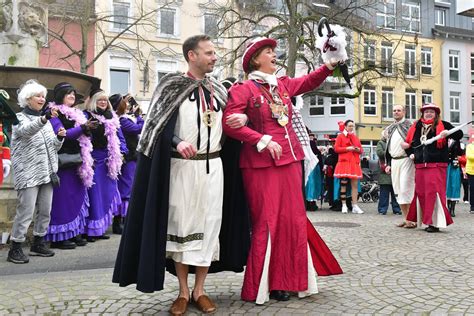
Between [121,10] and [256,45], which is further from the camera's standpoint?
[121,10]

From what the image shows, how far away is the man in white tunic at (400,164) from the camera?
8984mm

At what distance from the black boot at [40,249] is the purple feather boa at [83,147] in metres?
0.94

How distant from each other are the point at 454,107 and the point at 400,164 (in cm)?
3591

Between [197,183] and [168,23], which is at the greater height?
[168,23]

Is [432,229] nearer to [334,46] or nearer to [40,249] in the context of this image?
[334,46]

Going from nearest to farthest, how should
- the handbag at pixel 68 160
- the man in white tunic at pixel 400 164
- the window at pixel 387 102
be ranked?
the handbag at pixel 68 160 < the man in white tunic at pixel 400 164 < the window at pixel 387 102

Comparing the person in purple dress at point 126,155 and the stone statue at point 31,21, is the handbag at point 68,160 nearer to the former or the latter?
the person in purple dress at point 126,155

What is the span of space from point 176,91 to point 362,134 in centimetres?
3524

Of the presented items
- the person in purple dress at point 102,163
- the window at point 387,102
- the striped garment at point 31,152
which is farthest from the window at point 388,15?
the striped garment at point 31,152

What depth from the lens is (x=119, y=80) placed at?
1228 inches

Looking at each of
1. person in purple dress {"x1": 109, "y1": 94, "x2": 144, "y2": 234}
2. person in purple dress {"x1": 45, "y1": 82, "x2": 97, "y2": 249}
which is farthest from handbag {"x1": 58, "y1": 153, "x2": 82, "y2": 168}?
person in purple dress {"x1": 109, "y1": 94, "x2": 144, "y2": 234}

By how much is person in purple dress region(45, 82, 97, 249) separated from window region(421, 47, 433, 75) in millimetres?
37853

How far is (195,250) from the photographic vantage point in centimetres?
353

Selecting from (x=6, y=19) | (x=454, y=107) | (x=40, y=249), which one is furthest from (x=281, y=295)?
(x=454, y=107)
